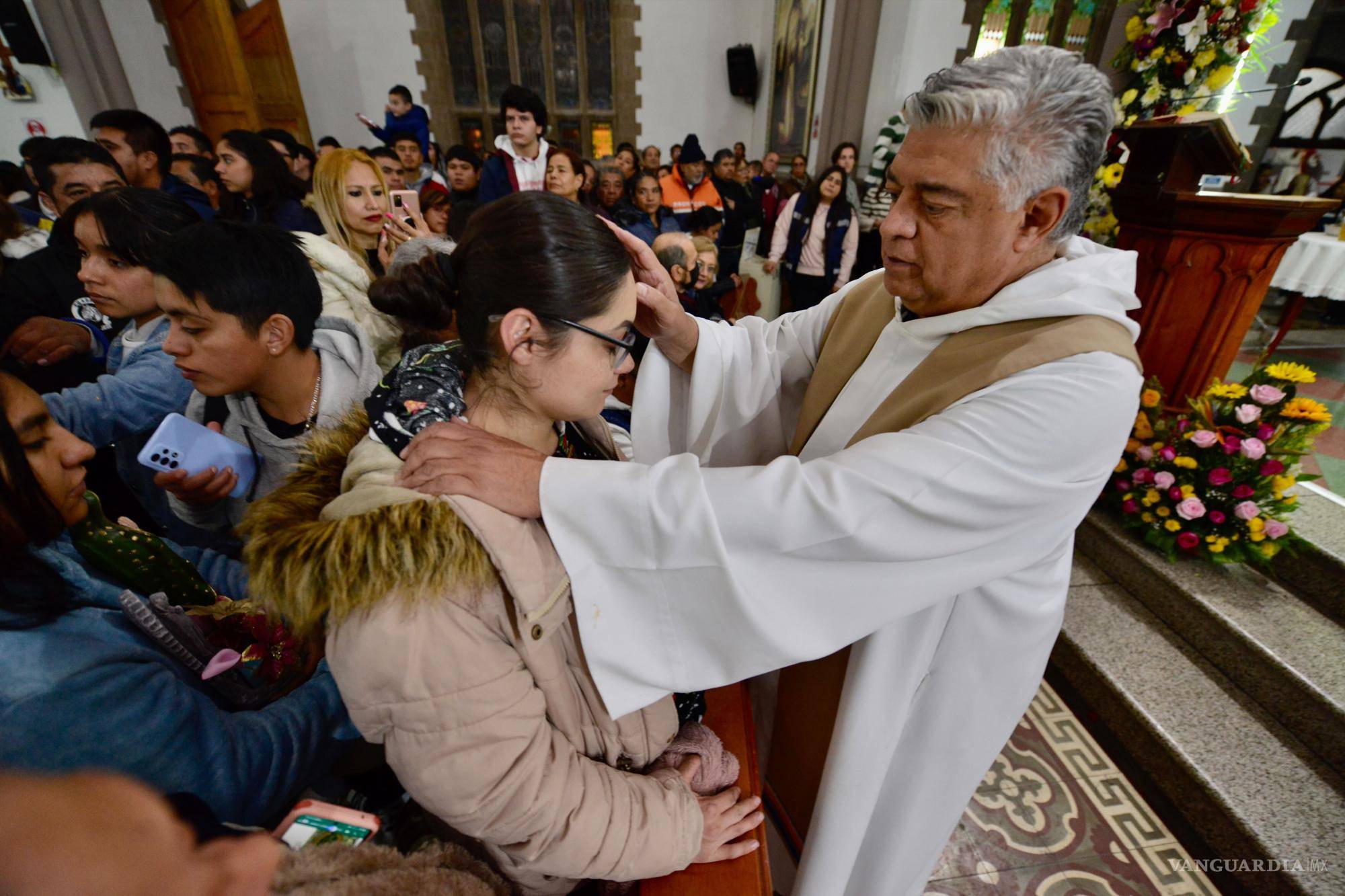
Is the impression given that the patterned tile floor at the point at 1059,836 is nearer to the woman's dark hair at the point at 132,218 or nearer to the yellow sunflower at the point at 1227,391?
the yellow sunflower at the point at 1227,391

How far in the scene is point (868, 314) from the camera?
5.01ft

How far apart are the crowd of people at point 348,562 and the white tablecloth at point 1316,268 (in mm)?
5946

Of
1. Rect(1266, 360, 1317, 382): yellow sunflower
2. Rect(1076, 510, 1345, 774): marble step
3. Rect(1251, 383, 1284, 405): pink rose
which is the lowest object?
Rect(1076, 510, 1345, 774): marble step

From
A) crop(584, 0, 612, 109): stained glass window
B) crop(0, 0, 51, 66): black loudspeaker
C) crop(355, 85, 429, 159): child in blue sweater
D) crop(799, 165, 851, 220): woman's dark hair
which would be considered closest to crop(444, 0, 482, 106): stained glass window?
crop(584, 0, 612, 109): stained glass window

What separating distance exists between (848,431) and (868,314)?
0.36m

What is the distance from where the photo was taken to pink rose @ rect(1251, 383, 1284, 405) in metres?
2.35

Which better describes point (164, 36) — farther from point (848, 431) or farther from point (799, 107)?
point (848, 431)

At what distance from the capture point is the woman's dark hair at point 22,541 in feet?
2.49

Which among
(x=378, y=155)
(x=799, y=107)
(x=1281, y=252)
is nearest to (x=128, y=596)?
(x=1281, y=252)

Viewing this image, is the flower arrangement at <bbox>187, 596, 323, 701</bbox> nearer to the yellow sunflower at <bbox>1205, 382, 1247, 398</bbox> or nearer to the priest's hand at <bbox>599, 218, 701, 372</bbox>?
the priest's hand at <bbox>599, 218, 701, 372</bbox>

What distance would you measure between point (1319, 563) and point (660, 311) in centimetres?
293

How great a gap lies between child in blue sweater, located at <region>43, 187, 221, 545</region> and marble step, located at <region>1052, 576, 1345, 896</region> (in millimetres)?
3266

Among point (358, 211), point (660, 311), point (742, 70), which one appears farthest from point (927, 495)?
point (742, 70)

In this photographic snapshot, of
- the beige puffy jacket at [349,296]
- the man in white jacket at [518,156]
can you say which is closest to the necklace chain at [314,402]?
the beige puffy jacket at [349,296]
